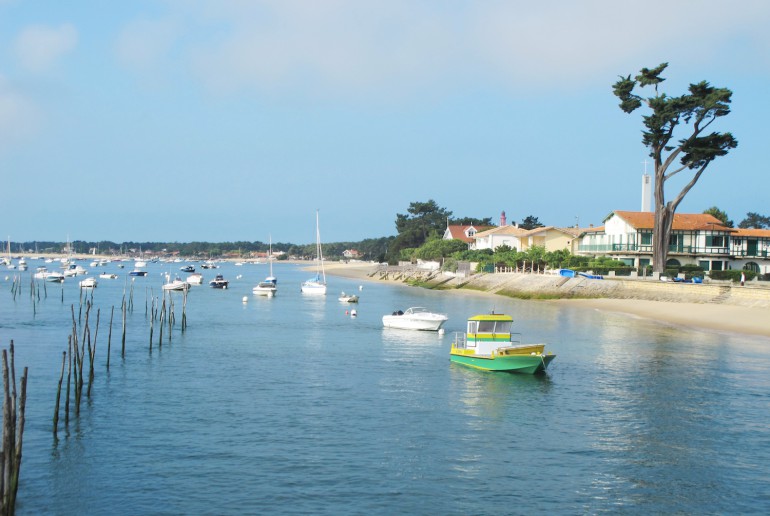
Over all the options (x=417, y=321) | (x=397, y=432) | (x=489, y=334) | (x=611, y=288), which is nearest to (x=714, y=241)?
(x=611, y=288)

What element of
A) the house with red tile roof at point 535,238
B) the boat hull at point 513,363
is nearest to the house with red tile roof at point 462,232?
the house with red tile roof at point 535,238

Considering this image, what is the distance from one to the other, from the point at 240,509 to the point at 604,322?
51.2 meters

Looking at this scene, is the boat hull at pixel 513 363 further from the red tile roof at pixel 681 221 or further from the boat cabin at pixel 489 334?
the red tile roof at pixel 681 221

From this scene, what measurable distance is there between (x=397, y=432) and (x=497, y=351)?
42.8 feet

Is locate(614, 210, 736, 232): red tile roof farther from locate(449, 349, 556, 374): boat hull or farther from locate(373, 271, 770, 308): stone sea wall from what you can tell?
locate(449, 349, 556, 374): boat hull

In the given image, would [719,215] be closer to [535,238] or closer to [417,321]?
[535,238]

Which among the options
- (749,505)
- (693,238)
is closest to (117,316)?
(749,505)

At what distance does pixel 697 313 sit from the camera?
65.9m

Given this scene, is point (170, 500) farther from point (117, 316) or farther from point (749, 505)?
point (117, 316)

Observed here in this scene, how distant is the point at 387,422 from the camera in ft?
94.5

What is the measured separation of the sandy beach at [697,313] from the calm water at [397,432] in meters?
7.45

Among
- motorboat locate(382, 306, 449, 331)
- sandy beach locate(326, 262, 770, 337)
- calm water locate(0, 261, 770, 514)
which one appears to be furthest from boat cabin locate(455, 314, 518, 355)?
sandy beach locate(326, 262, 770, 337)

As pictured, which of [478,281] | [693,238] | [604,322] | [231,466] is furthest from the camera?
[478,281]

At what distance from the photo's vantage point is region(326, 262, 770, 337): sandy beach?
190 ft
